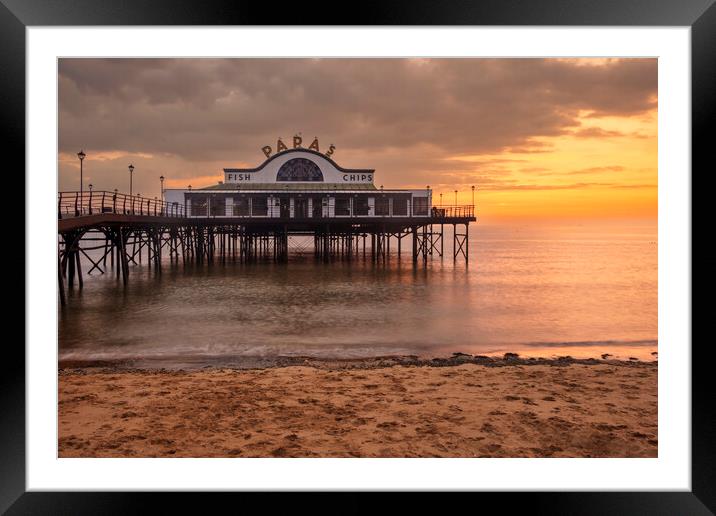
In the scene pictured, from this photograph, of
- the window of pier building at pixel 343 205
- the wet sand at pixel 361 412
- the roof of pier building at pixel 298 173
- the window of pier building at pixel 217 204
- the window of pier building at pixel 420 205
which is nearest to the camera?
the wet sand at pixel 361 412

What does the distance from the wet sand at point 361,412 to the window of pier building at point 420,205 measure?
26728 mm

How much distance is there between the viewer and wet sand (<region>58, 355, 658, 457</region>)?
19.0 feet

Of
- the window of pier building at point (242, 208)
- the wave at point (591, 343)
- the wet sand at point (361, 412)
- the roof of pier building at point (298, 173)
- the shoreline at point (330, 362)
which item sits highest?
the roof of pier building at point (298, 173)

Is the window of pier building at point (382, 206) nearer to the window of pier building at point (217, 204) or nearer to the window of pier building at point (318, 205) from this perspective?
the window of pier building at point (318, 205)

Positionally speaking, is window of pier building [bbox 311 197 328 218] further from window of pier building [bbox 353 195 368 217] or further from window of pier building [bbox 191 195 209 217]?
window of pier building [bbox 191 195 209 217]

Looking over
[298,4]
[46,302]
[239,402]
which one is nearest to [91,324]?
[239,402]

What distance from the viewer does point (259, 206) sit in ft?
121

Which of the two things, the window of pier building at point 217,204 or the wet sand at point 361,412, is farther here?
the window of pier building at point 217,204

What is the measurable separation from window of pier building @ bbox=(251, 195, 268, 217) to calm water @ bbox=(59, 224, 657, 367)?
6.66m

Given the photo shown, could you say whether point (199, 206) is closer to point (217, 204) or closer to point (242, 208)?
point (217, 204)

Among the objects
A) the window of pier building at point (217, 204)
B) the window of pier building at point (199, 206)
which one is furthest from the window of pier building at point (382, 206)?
the window of pier building at point (199, 206)

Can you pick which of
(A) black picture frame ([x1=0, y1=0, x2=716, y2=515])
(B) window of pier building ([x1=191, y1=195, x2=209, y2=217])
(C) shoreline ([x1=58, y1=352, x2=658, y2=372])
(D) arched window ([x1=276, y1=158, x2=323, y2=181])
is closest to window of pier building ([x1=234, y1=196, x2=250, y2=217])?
(B) window of pier building ([x1=191, y1=195, x2=209, y2=217])

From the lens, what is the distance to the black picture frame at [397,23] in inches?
129

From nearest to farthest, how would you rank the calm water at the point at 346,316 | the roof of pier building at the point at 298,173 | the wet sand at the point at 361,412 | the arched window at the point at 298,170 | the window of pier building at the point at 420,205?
the wet sand at the point at 361,412 → the calm water at the point at 346,316 → the window of pier building at the point at 420,205 → the roof of pier building at the point at 298,173 → the arched window at the point at 298,170
